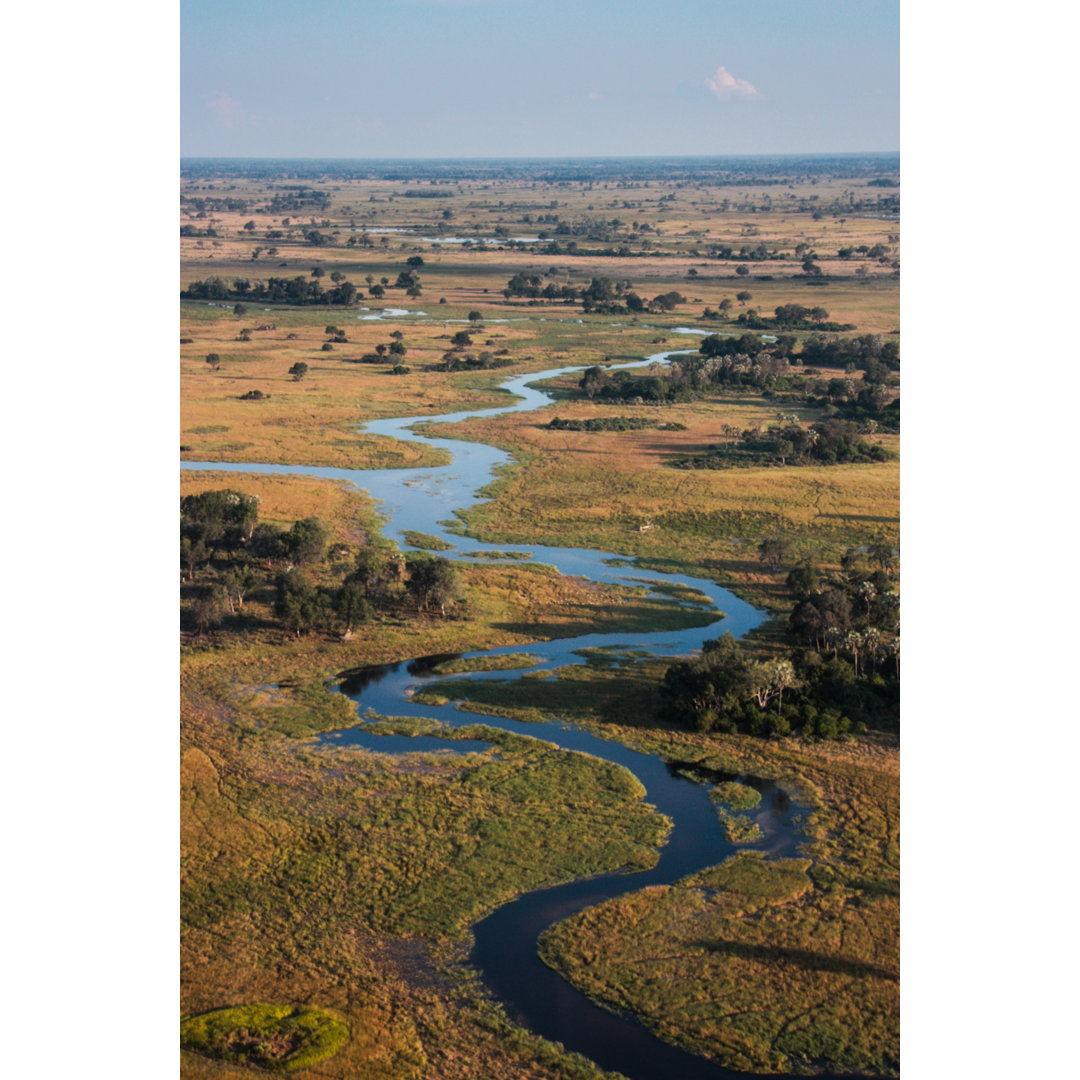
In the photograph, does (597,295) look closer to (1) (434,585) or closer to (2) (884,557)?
(2) (884,557)

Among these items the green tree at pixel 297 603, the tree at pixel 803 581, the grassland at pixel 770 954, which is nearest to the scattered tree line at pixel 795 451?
the tree at pixel 803 581

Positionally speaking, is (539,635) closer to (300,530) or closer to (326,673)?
(326,673)

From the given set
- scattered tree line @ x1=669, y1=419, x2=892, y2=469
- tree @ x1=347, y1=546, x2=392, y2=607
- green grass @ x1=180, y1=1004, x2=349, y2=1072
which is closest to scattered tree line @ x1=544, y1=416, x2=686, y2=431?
scattered tree line @ x1=669, y1=419, x2=892, y2=469

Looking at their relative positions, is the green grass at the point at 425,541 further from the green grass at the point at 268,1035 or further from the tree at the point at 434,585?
the green grass at the point at 268,1035

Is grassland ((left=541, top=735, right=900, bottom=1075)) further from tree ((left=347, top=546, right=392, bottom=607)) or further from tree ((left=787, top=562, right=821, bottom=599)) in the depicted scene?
tree ((left=347, top=546, right=392, bottom=607))

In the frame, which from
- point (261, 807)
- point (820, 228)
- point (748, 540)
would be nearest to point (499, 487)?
point (748, 540)

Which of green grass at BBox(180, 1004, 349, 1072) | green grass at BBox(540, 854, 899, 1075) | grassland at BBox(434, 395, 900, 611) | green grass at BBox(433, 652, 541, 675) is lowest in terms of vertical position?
Answer: green grass at BBox(180, 1004, 349, 1072)
